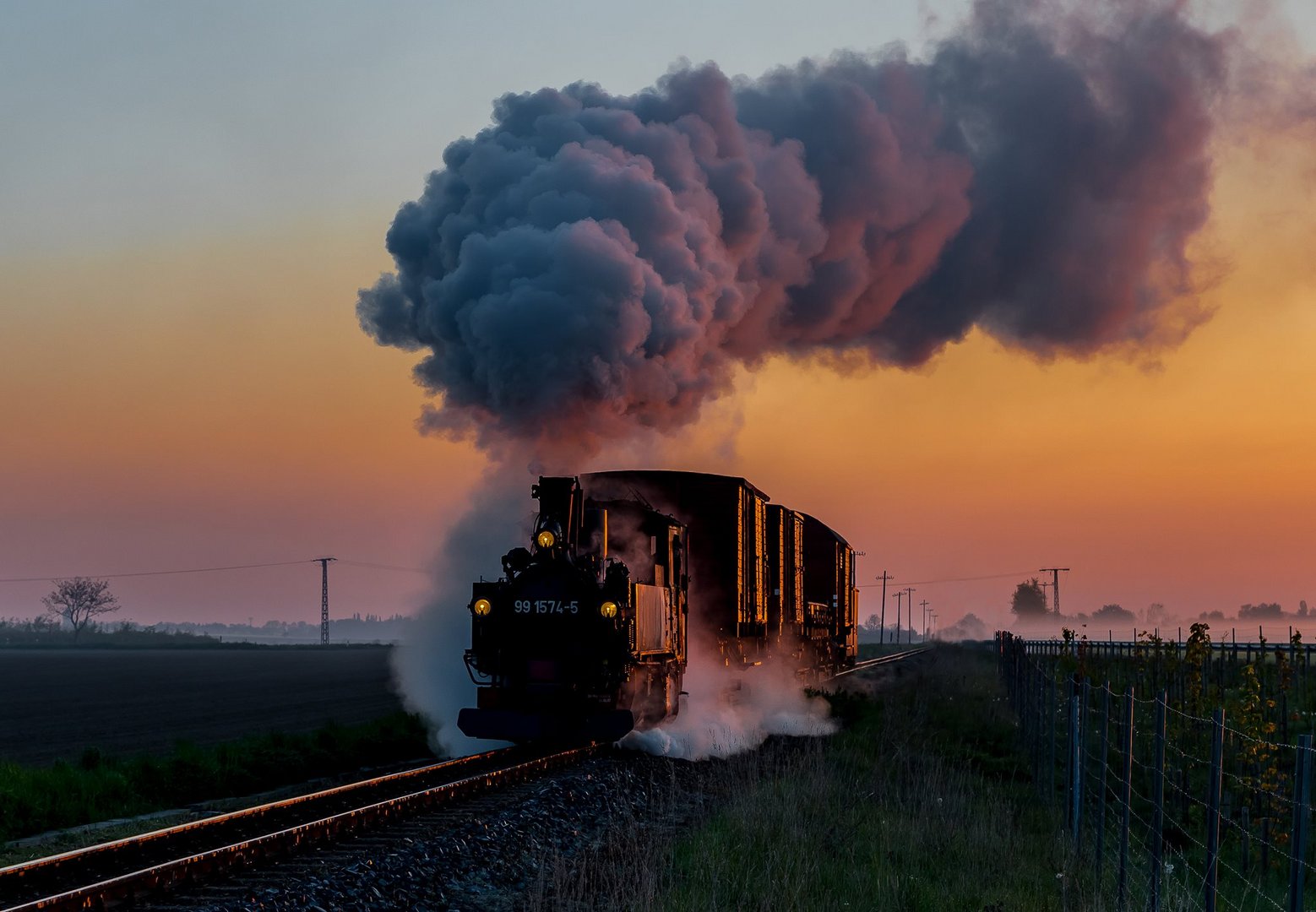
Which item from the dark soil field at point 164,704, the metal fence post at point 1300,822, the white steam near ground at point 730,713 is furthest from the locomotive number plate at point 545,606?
the metal fence post at point 1300,822

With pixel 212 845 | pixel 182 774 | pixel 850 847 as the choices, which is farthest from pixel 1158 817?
pixel 182 774

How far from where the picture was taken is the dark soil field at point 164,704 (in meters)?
26.9

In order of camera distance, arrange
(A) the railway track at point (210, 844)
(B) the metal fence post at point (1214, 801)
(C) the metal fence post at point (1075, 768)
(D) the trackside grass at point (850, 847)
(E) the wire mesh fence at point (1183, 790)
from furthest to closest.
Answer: (C) the metal fence post at point (1075, 768), (D) the trackside grass at point (850, 847), (E) the wire mesh fence at point (1183, 790), (A) the railway track at point (210, 844), (B) the metal fence post at point (1214, 801)

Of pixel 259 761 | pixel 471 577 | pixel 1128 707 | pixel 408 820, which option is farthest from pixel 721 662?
pixel 1128 707

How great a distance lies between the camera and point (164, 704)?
3897cm

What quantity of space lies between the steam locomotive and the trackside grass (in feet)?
6.74

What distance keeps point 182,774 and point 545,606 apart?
570 cm

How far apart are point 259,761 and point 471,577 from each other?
4266mm

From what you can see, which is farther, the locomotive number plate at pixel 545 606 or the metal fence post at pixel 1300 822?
the locomotive number plate at pixel 545 606

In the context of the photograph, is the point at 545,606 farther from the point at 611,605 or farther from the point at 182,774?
the point at 182,774

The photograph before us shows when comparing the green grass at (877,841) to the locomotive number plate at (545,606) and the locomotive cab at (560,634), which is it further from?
the locomotive number plate at (545,606)

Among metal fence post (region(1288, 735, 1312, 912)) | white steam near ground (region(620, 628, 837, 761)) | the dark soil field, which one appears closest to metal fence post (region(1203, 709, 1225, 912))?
metal fence post (region(1288, 735, 1312, 912))

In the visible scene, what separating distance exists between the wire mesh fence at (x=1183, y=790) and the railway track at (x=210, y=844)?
6.57 metres

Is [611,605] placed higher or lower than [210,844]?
higher
